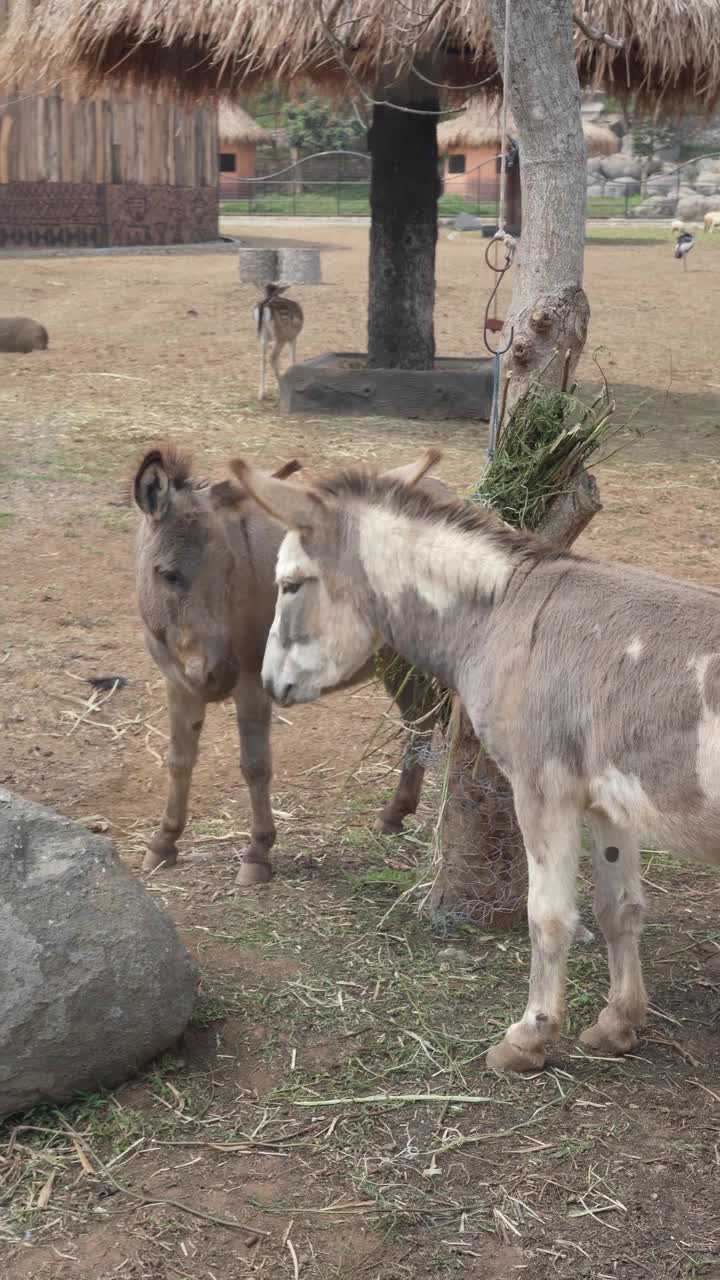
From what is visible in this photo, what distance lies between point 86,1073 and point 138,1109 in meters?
0.15

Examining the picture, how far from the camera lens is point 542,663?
3238 mm

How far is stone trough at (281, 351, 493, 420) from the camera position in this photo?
11359 mm

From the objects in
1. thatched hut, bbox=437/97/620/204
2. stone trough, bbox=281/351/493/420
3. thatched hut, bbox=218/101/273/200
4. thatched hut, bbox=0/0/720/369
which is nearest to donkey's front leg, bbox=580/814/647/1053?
thatched hut, bbox=0/0/720/369

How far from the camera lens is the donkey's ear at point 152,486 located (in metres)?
4.11

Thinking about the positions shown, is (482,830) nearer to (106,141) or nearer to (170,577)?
(170,577)

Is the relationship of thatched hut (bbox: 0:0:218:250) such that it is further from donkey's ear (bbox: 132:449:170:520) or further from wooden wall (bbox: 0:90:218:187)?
donkey's ear (bbox: 132:449:170:520)

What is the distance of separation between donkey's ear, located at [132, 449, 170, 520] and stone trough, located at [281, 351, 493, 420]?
7.35 metres

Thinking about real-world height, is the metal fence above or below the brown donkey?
above

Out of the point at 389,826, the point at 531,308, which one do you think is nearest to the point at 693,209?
the point at 389,826

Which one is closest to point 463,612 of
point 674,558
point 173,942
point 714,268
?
point 173,942

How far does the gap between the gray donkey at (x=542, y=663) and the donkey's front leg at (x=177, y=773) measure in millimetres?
1025

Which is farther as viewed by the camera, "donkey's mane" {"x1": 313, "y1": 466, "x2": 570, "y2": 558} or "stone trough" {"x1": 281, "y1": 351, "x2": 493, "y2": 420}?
"stone trough" {"x1": 281, "y1": 351, "x2": 493, "y2": 420}

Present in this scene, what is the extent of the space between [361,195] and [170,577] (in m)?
42.6

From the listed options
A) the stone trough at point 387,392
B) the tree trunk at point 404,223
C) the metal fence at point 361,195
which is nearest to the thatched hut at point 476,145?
the metal fence at point 361,195
